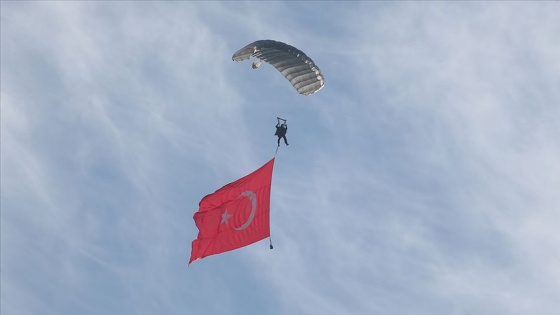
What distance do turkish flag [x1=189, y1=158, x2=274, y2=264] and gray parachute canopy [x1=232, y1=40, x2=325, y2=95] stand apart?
4.88 meters

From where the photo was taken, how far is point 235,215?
56062mm

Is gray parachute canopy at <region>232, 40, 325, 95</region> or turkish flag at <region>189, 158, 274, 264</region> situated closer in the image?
gray parachute canopy at <region>232, 40, 325, 95</region>

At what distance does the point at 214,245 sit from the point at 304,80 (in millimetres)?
10224

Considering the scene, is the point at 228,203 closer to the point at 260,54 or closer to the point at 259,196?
the point at 259,196

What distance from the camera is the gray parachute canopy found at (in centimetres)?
5450

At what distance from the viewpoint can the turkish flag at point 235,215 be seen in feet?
180

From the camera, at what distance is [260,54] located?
5462 cm

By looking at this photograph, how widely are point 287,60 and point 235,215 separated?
29.1ft

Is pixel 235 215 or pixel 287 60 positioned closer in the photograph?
pixel 287 60

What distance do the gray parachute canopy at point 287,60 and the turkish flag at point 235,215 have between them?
16.0ft

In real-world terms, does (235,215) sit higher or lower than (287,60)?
lower

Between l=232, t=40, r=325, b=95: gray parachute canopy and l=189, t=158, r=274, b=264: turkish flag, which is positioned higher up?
l=232, t=40, r=325, b=95: gray parachute canopy

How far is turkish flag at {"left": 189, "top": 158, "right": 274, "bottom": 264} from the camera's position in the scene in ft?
180

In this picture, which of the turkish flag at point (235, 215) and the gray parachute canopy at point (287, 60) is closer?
the gray parachute canopy at point (287, 60)
